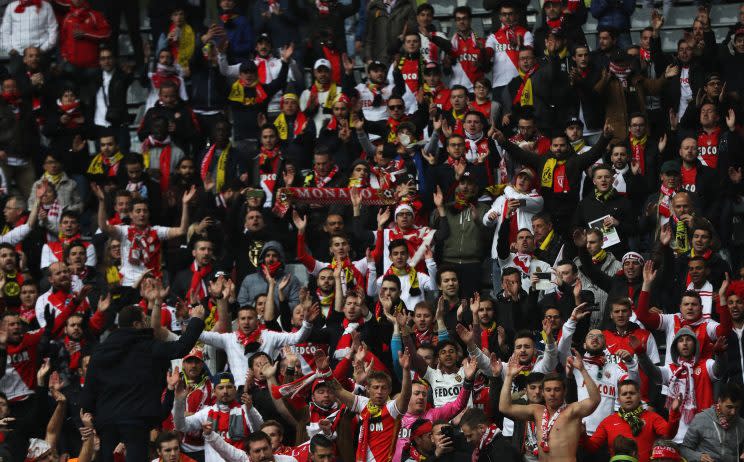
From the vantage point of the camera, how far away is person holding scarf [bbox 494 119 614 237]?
1788 cm

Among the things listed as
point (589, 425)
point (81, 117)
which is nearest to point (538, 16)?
point (81, 117)

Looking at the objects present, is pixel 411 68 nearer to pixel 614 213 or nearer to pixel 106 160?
pixel 106 160

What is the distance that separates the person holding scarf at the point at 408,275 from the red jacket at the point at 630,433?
313 cm

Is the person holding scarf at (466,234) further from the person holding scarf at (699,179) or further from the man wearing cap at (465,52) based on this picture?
the man wearing cap at (465,52)

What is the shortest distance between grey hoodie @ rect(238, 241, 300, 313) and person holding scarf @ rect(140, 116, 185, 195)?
2.65 metres

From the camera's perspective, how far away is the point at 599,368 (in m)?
15.1

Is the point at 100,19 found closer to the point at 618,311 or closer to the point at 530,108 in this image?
the point at 530,108

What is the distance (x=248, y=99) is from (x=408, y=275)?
4.42 metres

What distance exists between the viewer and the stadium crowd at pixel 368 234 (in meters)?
14.3

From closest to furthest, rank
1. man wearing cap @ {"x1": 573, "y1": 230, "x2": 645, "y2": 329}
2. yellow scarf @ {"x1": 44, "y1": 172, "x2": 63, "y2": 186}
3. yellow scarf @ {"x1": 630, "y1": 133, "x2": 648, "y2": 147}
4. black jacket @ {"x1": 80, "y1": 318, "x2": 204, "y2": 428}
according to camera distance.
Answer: black jacket @ {"x1": 80, "y1": 318, "x2": 204, "y2": 428} → man wearing cap @ {"x1": 573, "y1": 230, "x2": 645, "y2": 329} → yellow scarf @ {"x1": 630, "y1": 133, "x2": 648, "y2": 147} → yellow scarf @ {"x1": 44, "y1": 172, "x2": 63, "y2": 186}

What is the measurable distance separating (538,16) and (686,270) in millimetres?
6146

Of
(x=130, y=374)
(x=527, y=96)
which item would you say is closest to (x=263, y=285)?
(x=527, y=96)

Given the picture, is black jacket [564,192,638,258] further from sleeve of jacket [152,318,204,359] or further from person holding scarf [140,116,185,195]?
sleeve of jacket [152,318,204,359]

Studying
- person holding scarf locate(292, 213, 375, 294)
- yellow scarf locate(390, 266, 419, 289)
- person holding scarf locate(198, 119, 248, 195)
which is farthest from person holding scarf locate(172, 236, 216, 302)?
yellow scarf locate(390, 266, 419, 289)
